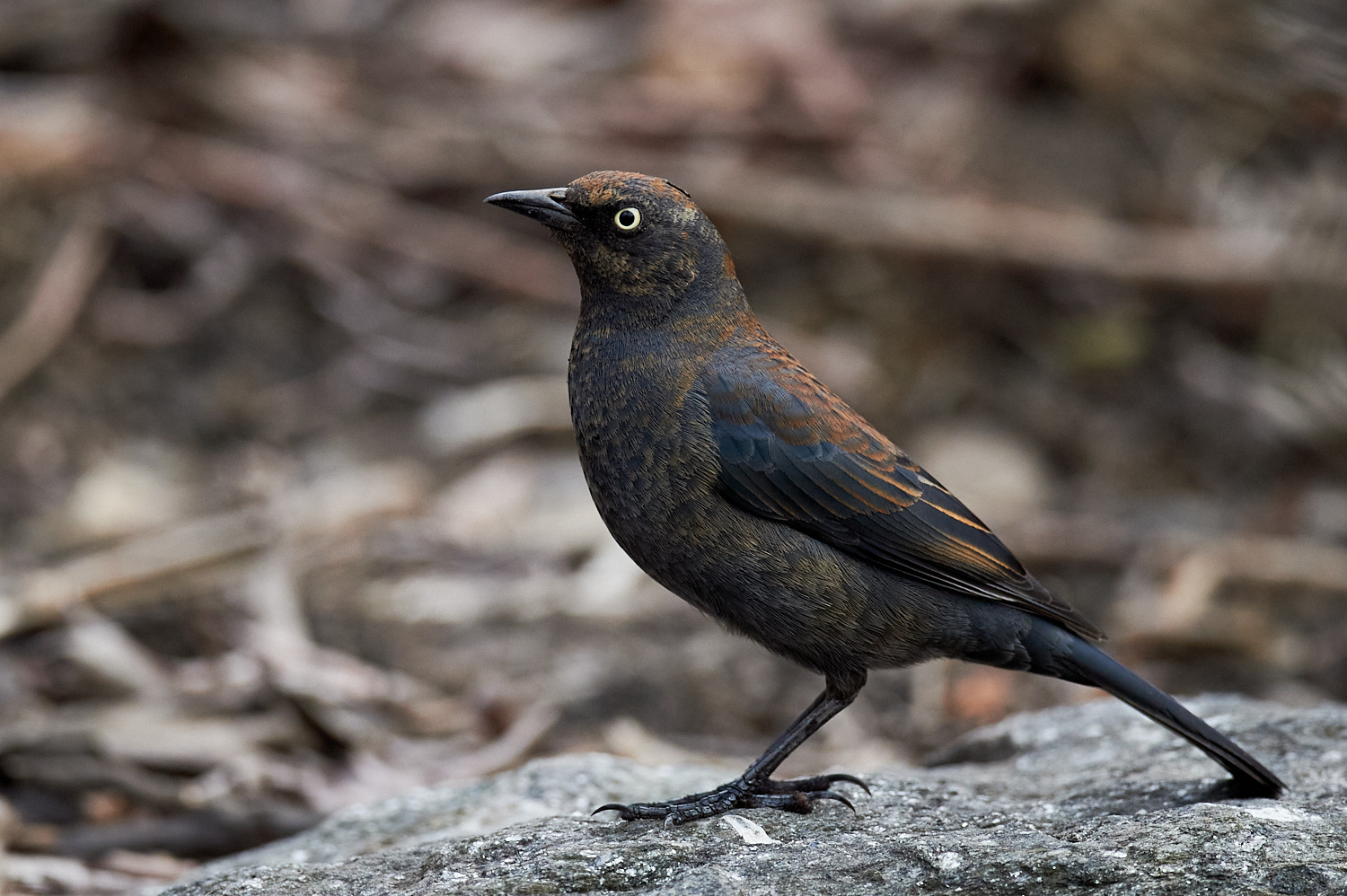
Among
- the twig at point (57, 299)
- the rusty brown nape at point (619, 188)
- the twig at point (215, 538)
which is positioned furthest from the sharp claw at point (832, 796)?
the twig at point (57, 299)

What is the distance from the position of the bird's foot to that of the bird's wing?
64 cm

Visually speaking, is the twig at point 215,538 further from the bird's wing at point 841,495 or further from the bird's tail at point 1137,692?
the bird's tail at point 1137,692

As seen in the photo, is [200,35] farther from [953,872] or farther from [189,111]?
[953,872]

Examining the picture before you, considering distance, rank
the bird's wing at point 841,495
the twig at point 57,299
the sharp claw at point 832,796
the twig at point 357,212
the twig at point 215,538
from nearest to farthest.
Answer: the sharp claw at point 832,796
the bird's wing at point 841,495
the twig at point 215,538
the twig at point 57,299
the twig at point 357,212

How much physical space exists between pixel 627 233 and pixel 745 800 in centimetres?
164

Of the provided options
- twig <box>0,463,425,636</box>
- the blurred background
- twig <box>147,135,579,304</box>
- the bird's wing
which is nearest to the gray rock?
the bird's wing

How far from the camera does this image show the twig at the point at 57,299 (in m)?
8.00

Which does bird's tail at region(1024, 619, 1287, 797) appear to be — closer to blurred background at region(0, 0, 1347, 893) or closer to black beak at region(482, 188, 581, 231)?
black beak at region(482, 188, 581, 231)

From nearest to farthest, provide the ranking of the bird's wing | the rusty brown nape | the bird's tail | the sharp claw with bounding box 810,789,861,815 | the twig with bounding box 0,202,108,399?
the bird's tail
the sharp claw with bounding box 810,789,861,815
the bird's wing
the rusty brown nape
the twig with bounding box 0,202,108,399

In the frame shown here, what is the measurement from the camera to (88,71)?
28.9 feet

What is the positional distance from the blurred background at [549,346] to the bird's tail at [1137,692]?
7.06 feet

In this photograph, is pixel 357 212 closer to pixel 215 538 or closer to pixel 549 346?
pixel 549 346

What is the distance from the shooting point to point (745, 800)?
4.04 meters

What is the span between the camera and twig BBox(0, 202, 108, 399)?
8000 millimetres
